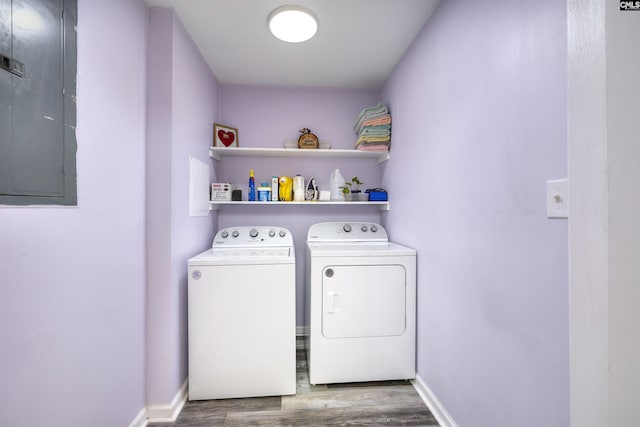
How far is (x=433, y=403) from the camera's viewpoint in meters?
1.57

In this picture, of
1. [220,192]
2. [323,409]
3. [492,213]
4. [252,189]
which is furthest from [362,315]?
[220,192]

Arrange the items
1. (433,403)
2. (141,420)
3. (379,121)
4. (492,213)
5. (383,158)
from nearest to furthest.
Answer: (492,213) < (141,420) < (433,403) < (379,121) < (383,158)

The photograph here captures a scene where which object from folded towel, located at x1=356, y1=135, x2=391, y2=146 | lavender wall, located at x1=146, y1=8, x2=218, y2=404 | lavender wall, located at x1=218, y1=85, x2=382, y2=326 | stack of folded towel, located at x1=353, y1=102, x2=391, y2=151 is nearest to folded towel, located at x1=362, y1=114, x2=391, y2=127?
stack of folded towel, located at x1=353, y1=102, x2=391, y2=151

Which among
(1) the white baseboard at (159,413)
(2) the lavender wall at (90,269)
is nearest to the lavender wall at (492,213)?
(1) the white baseboard at (159,413)

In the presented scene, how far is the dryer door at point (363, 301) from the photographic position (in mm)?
1778

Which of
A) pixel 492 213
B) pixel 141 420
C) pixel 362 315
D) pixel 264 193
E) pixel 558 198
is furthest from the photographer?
pixel 264 193

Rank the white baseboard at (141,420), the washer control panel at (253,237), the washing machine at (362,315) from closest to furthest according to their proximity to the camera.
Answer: the white baseboard at (141,420) → the washing machine at (362,315) → the washer control panel at (253,237)

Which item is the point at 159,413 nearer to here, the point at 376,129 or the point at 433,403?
the point at 433,403

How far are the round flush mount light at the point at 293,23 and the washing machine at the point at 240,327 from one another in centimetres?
143

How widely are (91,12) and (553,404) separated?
225 cm

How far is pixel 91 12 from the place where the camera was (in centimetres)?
112

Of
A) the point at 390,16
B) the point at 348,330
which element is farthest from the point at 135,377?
the point at 390,16

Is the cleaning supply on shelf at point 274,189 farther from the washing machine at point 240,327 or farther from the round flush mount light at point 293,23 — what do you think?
the round flush mount light at point 293,23

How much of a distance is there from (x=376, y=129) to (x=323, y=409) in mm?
2079
